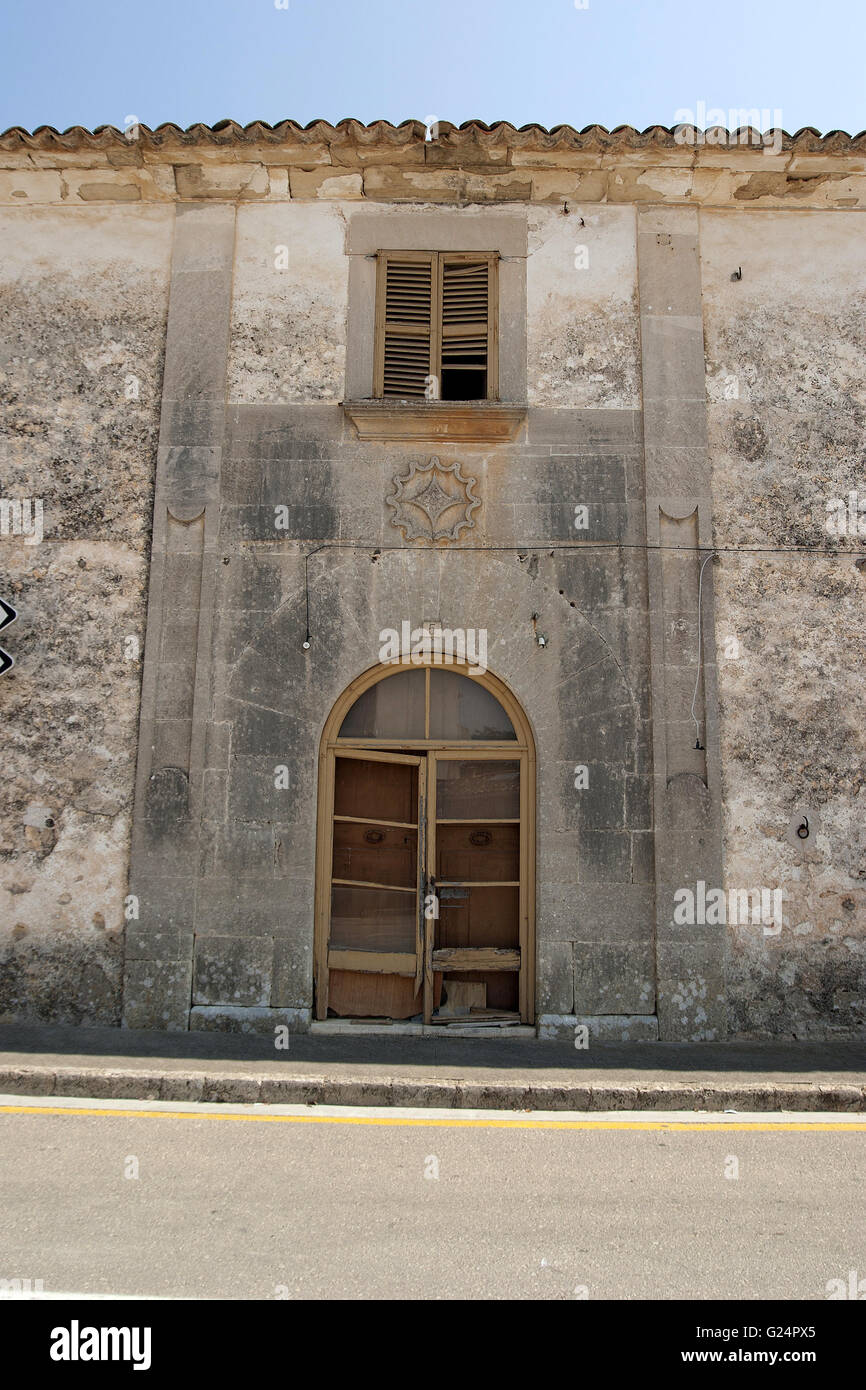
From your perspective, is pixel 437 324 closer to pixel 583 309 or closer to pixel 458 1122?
pixel 583 309

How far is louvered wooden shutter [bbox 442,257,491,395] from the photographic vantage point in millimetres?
9508

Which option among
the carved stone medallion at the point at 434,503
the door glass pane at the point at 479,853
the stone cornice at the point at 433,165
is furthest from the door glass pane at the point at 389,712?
the stone cornice at the point at 433,165

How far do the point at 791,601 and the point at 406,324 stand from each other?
13.4 feet

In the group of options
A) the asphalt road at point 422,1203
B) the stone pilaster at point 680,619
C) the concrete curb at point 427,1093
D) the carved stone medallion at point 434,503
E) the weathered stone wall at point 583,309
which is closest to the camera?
the asphalt road at point 422,1203

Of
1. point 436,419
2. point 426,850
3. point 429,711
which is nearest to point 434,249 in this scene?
point 436,419

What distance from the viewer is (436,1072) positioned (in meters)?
7.09

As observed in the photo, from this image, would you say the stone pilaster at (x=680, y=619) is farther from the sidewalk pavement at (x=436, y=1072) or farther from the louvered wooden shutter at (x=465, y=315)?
the louvered wooden shutter at (x=465, y=315)

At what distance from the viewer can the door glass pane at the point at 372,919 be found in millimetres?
8852

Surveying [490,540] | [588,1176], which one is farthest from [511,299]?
[588,1176]

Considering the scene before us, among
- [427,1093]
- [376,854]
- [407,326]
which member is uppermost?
[407,326]

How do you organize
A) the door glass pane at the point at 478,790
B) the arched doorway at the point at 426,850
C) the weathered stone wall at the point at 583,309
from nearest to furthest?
the arched doorway at the point at 426,850 → the door glass pane at the point at 478,790 → the weathered stone wall at the point at 583,309

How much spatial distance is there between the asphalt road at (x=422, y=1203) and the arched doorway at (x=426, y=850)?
7.25 ft
